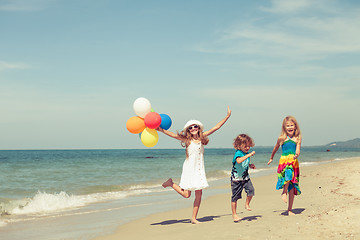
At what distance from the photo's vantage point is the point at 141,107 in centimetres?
634

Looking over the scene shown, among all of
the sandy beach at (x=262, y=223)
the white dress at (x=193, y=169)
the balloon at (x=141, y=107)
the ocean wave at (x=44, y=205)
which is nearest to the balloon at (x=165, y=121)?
the balloon at (x=141, y=107)

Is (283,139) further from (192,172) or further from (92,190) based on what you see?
(92,190)

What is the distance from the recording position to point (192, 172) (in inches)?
246

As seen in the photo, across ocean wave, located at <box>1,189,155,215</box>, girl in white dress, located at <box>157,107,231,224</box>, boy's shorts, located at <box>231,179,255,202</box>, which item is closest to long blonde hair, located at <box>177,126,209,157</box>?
girl in white dress, located at <box>157,107,231,224</box>

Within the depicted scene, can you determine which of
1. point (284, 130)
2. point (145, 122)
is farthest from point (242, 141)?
point (145, 122)

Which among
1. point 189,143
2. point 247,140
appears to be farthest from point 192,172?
point 247,140

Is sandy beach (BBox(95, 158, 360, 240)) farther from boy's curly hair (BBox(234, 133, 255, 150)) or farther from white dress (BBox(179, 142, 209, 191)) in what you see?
boy's curly hair (BBox(234, 133, 255, 150))

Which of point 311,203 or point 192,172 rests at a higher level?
point 192,172

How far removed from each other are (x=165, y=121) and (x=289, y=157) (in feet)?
7.41

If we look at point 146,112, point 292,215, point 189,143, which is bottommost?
point 292,215

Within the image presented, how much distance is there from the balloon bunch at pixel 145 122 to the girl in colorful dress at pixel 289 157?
2.04m

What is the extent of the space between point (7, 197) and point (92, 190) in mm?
3090

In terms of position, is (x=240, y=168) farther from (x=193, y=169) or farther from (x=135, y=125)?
(x=135, y=125)

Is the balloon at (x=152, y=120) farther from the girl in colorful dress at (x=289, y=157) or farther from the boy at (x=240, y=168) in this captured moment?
the girl in colorful dress at (x=289, y=157)
